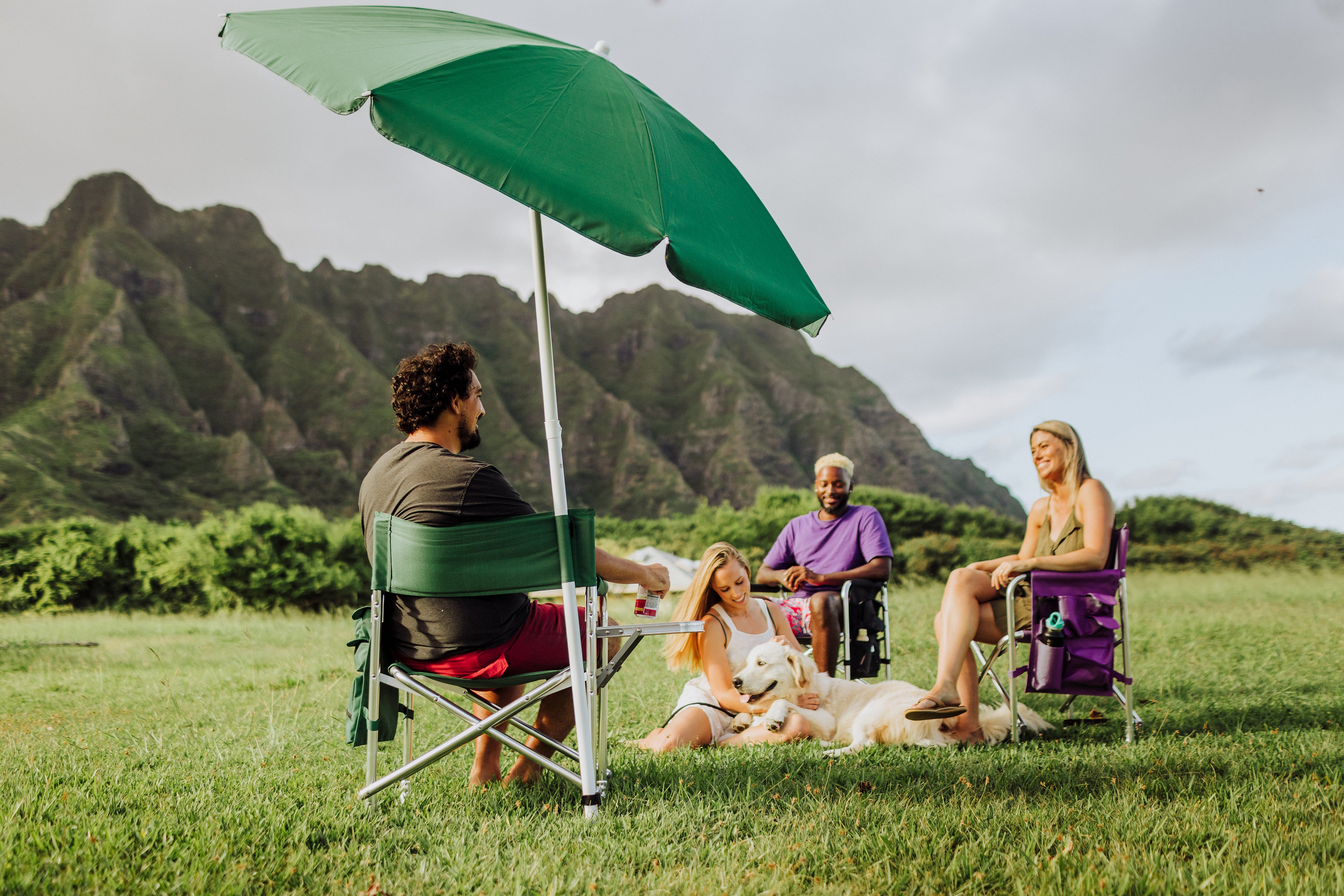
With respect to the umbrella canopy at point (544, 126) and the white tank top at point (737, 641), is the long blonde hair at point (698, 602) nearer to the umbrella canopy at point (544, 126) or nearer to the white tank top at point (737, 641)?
the white tank top at point (737, 641)

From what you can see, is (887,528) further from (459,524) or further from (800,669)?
(459,524)

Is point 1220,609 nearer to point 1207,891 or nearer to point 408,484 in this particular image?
point 1207,891

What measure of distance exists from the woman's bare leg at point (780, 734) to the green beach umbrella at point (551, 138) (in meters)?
1.40

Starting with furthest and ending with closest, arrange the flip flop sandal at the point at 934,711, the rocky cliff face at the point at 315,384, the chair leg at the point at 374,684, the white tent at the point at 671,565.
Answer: the rocky cliff face at the point at 315,384 < the white tent at the point at 671,565 < the flip flop sandal at the point at 934,711 < the chair leg at the point at 374,684

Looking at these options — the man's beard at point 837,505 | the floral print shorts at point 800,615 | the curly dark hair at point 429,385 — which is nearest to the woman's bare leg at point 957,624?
the floral print shorts at point 800,615

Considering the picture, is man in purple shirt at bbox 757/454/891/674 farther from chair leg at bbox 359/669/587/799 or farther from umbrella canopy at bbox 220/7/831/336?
chair leg at bbox 359/669/587/799

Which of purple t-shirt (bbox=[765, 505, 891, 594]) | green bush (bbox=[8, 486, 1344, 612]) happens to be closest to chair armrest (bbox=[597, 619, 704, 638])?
purple t-shirt (bbox=[765, 505, 891, 594])

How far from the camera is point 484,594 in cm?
259

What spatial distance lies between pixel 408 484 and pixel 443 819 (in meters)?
1.02

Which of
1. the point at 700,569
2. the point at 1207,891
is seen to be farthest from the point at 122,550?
the point at 1207,891

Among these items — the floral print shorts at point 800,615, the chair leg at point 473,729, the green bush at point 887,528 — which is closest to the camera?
the chair leg at point 473,729

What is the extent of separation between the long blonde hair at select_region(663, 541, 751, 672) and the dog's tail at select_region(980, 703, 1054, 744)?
4.18ft

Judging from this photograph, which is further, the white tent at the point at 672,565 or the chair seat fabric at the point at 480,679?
the white tent at the point at 672,565

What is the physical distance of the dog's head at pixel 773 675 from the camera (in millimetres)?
3852
